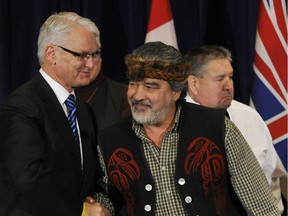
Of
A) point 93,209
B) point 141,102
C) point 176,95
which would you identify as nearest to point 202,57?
point 176,95

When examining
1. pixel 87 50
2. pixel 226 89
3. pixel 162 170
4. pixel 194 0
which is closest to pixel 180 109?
pixel 162 170

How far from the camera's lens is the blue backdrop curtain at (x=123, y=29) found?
399 cm

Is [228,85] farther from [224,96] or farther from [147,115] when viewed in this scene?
[147,115]

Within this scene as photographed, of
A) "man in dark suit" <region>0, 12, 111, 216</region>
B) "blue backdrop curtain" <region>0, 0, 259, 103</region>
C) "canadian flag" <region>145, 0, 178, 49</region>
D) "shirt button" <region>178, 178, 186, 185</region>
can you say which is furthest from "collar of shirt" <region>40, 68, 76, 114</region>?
"canadian flag" <region>145, 0, 178, 49</region>

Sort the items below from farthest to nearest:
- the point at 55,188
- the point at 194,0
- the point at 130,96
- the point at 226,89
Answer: the point at 194,0, the point at 226,89, the point at 130,96, the point at 55,188

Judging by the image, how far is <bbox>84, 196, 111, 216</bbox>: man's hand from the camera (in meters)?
2.53

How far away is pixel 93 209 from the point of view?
2.55m

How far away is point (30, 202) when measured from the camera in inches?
95.6

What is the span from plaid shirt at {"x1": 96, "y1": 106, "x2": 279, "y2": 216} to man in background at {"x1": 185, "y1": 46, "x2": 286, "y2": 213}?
103cm

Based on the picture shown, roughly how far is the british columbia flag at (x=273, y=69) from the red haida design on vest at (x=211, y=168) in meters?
1.64

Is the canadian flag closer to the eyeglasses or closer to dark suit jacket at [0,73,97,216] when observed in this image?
the eyeglasses

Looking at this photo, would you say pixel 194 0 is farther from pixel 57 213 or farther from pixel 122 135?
pixel 57 213

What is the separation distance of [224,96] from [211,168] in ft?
3.69

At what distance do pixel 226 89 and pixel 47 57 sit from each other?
4.01 ft
